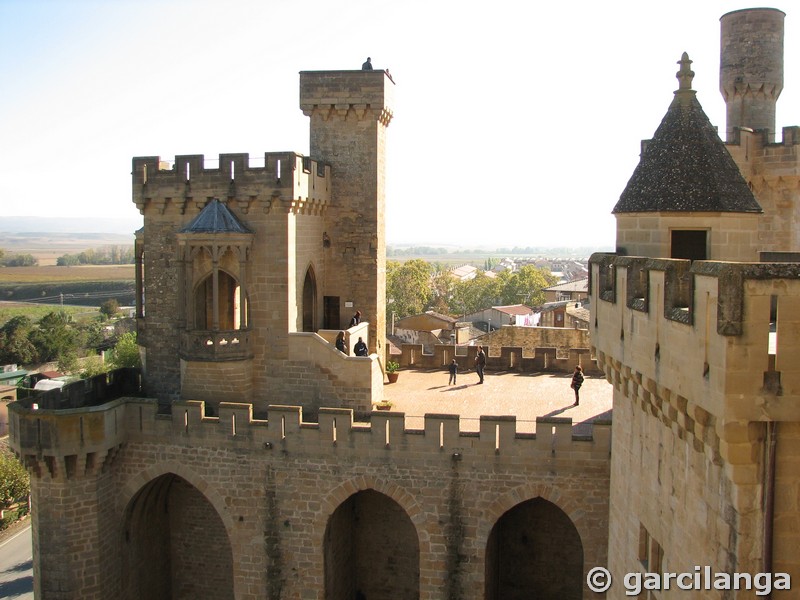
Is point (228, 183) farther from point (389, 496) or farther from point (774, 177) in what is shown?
point (774, 177)

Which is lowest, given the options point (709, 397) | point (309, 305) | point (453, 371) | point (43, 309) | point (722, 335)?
point (43, 309)

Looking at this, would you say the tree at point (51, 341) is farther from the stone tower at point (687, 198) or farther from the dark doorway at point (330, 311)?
the stone tower at point (687, 198)

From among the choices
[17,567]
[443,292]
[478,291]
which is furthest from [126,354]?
[443,292]

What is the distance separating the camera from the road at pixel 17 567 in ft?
105

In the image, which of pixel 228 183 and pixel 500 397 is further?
pixel 500 397

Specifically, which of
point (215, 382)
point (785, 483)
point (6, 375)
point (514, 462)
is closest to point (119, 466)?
point (215, 382)

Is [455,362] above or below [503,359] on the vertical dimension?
above

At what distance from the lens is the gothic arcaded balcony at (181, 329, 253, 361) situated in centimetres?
2050

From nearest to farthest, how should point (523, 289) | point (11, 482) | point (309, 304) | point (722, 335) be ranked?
point (722, 335) < point (309, 304) < point (11, 482) < point (523, 289)

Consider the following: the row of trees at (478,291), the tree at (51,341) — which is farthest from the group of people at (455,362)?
the row of trees at (478,291)

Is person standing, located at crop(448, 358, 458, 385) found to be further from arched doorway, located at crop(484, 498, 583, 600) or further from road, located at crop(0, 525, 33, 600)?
road, located at crop(0, 525, 33, 600)

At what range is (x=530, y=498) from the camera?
17.4 metres

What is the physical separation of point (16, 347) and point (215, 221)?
6617 centimetres

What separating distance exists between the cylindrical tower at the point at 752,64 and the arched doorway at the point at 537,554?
11.3 m
